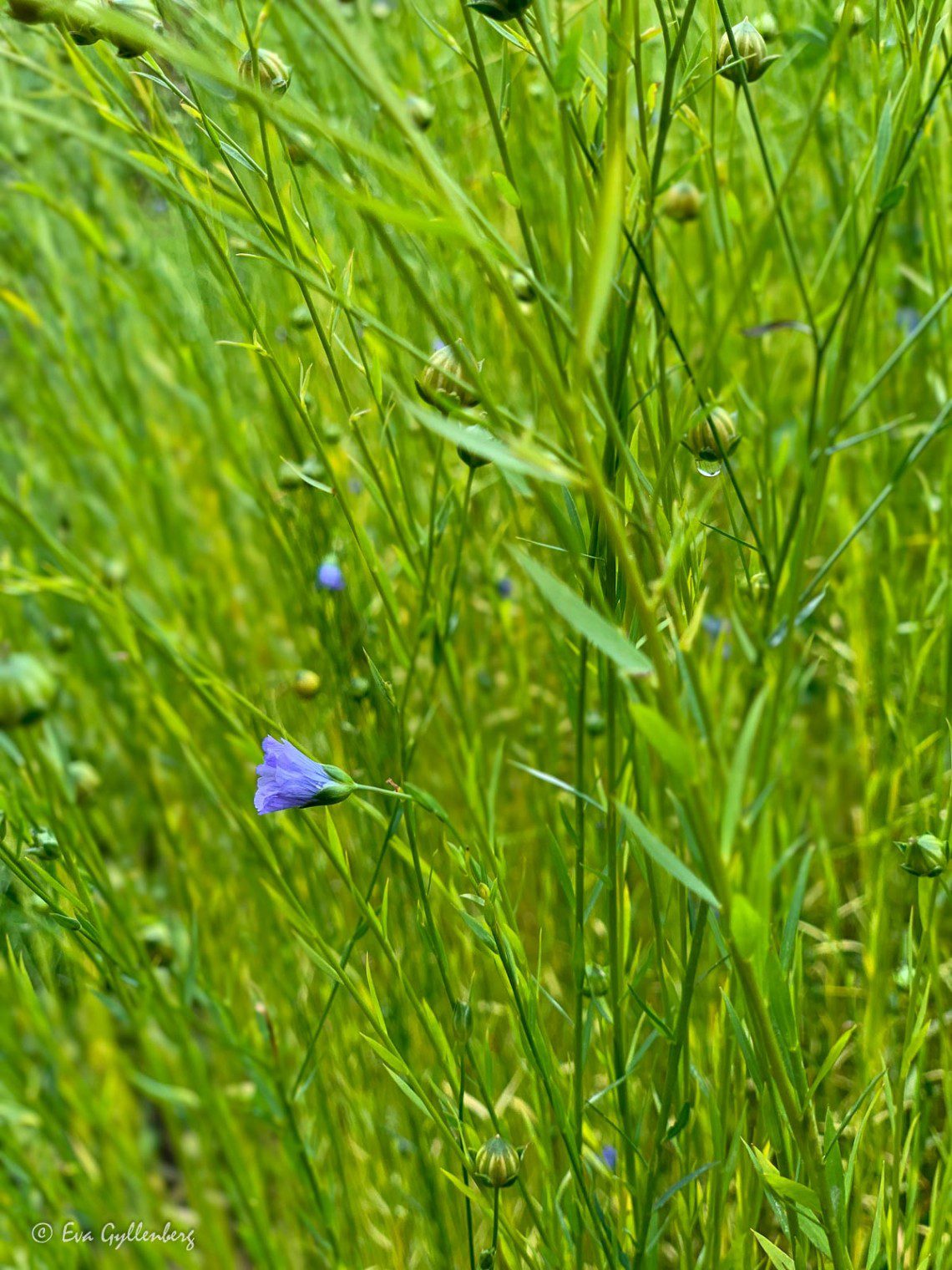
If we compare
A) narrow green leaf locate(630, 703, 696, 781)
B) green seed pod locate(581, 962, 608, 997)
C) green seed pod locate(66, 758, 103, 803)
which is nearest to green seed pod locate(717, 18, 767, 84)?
narrow green leaf locate(630, 703, 696, 781)

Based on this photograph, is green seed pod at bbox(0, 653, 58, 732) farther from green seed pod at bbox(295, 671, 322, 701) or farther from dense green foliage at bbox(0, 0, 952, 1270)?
green seed pod at bbox(295, 671, 322, 701)

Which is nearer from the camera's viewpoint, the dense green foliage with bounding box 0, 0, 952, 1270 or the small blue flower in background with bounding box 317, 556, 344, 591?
the dense green foliage with bounding box 0, 0, 952, 1270

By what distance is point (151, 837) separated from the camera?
1553 millimetres

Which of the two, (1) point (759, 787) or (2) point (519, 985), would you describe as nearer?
(1) point (759, 787)

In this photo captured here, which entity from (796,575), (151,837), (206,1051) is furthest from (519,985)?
(151,837)

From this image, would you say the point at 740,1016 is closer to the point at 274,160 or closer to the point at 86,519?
the point at 274,160

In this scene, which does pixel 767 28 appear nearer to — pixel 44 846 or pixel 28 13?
pixel 28 13

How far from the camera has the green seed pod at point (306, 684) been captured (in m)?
0.78

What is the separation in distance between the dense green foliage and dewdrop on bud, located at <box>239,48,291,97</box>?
20 mm

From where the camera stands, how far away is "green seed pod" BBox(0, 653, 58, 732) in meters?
0.47

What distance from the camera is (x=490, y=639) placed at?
116 centimetres

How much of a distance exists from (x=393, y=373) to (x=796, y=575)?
45cm

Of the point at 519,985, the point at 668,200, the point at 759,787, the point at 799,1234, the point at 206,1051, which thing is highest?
the point at 668,200

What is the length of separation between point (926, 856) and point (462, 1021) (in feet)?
0.81
